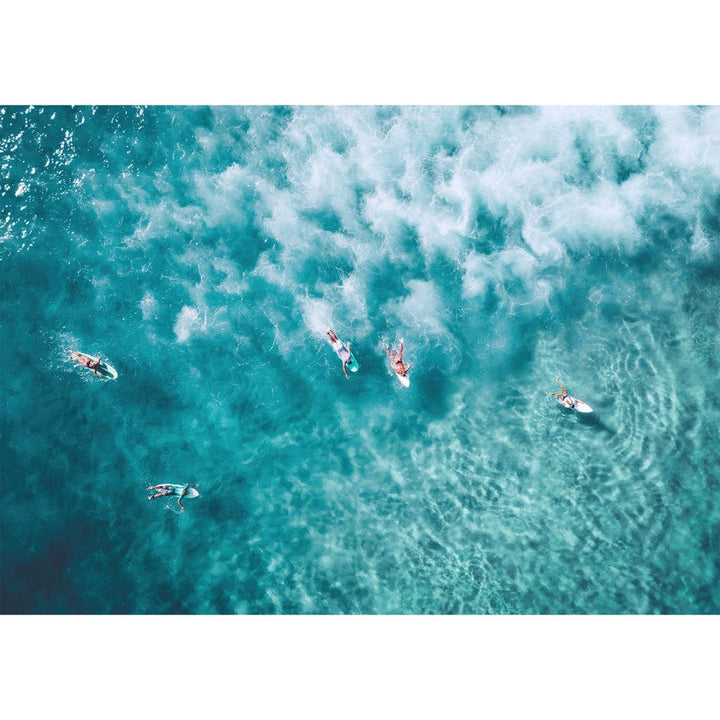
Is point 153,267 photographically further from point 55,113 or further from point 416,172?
point 416,172

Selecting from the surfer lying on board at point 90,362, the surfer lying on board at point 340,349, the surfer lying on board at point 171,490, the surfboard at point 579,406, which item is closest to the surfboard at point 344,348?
the surfer lying on board at point 340,349

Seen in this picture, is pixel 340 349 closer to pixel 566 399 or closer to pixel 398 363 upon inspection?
pixel 398 363

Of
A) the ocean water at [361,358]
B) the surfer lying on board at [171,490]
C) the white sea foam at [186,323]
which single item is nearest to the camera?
the ocean water at [361,358]

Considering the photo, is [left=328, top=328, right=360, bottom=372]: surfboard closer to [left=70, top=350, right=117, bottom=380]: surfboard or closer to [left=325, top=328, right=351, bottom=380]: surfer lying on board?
[left=325, top=328, right=351, bottom=380]: surfer lying on board

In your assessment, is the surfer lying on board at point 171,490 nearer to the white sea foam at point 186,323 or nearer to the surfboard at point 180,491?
the surfboard at point 180,491

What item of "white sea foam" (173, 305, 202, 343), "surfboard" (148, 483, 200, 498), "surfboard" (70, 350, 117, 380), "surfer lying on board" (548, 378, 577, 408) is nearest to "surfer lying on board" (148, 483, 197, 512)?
"surfboard" (148, 483, 200, 498)

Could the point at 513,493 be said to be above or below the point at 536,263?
below

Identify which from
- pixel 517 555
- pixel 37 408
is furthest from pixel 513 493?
pixel 37 408
